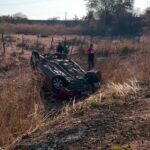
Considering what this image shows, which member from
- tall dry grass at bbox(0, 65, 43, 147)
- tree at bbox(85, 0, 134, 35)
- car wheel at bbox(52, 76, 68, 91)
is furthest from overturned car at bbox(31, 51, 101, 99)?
tree at bbox(85, 0, 134, 35)

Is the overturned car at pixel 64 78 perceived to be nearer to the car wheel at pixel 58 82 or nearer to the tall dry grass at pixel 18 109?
the car wheel at pixel 58 82

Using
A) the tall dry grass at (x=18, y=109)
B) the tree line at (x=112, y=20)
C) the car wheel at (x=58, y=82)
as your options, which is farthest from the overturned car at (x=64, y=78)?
the tree line at (x=112, y=20)

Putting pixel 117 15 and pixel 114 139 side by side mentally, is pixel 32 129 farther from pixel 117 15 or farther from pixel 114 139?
pixel 117 15

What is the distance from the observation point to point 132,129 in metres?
7.00

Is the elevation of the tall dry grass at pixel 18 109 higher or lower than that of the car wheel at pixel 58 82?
higher

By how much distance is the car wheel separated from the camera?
15.1 m

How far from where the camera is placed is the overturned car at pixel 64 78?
592 inches

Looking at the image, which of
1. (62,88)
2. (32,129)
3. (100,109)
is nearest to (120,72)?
(62,88)

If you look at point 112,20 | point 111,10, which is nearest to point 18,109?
point 112,20

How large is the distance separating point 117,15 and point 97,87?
49.4m

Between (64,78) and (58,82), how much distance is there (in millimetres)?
396

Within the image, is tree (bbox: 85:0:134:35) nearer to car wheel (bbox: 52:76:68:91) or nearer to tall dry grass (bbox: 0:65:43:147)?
car wheel (bbox: 52:76:68:91)

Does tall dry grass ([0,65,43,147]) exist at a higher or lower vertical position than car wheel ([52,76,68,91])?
higher

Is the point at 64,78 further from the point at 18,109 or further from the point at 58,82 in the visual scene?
the point at 18,109
